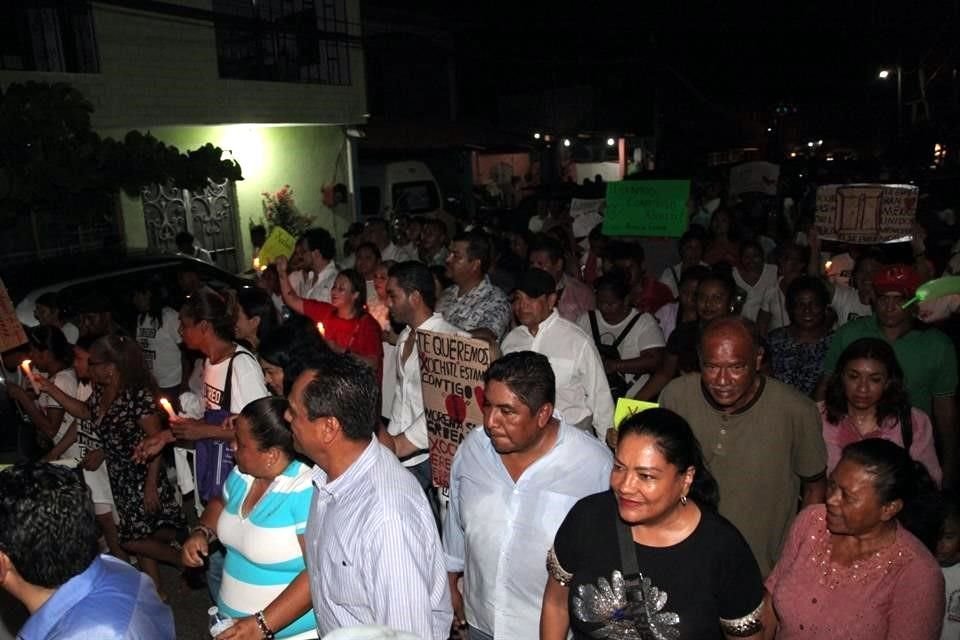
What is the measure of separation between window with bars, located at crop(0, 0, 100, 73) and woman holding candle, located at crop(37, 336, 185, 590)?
8448 millimetres

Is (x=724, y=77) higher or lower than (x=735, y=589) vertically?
higher

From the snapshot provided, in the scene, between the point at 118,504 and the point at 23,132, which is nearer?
the point at 118,504

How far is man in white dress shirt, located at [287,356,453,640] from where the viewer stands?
2.67 m

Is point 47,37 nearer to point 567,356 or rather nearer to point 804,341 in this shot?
point 567,356

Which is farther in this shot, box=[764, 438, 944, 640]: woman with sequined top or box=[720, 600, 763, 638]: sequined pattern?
box=[764, 438, 944, 640]: woman with sequined top

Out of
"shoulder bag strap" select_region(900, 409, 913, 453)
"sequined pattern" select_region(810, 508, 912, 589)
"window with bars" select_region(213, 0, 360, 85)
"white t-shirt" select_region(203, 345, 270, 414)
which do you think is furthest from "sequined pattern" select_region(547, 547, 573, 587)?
"window with bars" select_region(213, 0, 360, 85)

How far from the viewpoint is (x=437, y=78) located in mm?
27891

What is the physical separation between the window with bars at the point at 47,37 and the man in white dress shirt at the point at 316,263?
573cm

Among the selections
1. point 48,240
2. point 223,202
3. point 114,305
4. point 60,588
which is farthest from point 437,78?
point 60,588

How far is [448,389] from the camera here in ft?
14.5

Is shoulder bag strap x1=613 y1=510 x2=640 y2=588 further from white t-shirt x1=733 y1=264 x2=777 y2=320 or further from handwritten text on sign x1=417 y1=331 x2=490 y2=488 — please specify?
white t-shirt x1=733 y1=264 x2=777 y2=320

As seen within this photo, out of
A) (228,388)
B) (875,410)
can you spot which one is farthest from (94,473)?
(875,410)

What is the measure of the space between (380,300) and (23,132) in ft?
10.4

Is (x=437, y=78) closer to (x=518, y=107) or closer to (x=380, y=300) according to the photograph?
(x=518, y=107)
